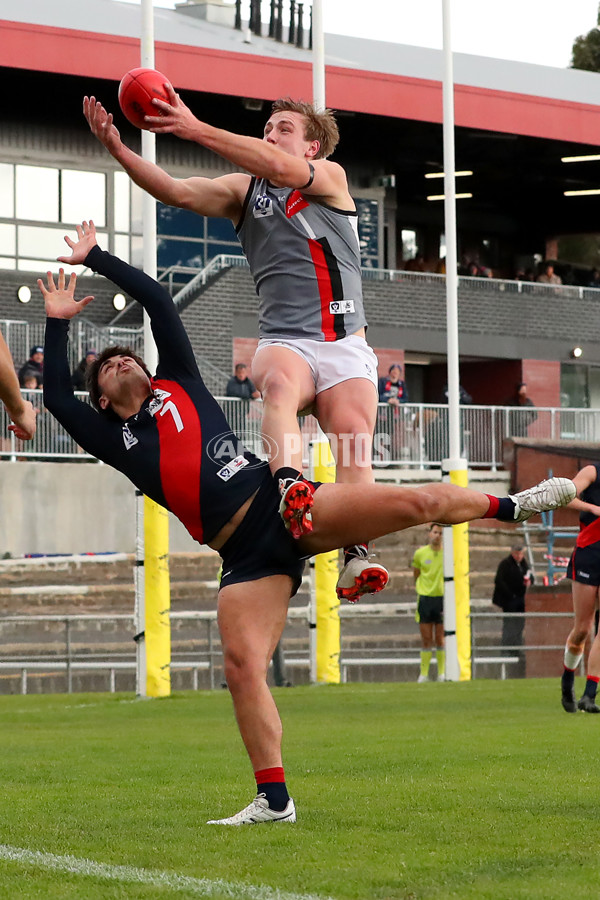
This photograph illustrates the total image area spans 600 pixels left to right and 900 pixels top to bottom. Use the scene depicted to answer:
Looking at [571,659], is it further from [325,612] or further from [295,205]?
[295,205]

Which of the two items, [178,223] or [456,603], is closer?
[456,603]

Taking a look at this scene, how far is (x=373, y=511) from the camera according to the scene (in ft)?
19.5

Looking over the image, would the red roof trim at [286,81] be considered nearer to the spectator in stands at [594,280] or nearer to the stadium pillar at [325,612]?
the spectator in stands at [594,280]

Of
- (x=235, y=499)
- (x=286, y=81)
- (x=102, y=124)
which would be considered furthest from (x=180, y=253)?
(x=235, y=499)

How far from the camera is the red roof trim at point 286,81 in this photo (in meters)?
29.5

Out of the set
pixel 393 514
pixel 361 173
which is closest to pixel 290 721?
pixel 393 514

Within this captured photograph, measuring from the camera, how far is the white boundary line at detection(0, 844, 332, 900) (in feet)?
14.0

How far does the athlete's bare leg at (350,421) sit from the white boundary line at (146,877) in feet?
8.27

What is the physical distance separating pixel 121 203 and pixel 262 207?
25.6 meters

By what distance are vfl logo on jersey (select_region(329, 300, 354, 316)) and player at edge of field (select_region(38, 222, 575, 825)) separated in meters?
0.99

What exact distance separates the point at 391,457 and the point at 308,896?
23.2 m

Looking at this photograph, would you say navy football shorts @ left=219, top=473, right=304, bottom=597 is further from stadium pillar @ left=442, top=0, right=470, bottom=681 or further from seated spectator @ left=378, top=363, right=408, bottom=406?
seated spectator @ left=378, top=363, right=408, bottom=406

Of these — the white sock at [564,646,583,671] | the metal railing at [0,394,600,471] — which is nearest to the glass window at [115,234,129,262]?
the metal railing at [0,394,600,471]

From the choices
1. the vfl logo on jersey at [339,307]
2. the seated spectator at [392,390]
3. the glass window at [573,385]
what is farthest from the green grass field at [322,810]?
the glass window at [573,385]
